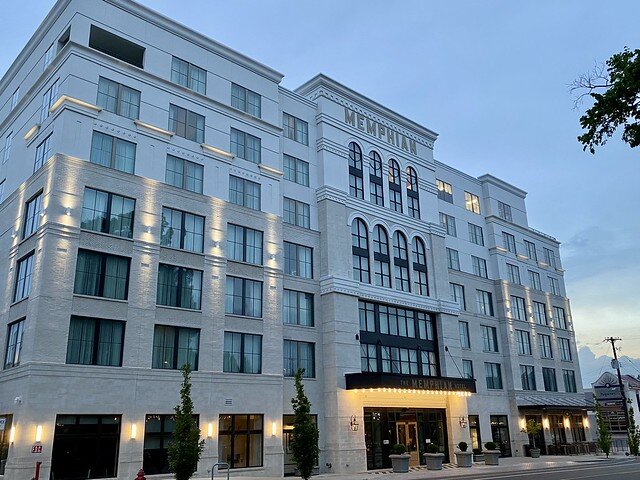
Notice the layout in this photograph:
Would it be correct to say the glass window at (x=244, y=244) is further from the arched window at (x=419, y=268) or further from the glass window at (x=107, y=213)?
the arched window at (x=419, y=268)

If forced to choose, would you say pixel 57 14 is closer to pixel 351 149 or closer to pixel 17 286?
pixel 17 286

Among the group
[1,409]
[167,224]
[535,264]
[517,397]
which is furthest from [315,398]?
[535,264]

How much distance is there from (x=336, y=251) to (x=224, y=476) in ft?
57.0

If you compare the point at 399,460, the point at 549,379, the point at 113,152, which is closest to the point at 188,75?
the point at 113,152

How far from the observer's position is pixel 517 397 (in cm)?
5603

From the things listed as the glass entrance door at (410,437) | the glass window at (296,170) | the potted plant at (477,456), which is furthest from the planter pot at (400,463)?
the glass window at (296,170)

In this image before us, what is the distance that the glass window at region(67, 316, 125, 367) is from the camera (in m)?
28.7

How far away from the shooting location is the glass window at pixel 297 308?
3938 centimetres

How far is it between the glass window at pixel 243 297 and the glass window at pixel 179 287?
220 cm

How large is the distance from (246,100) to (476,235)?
1204 inches

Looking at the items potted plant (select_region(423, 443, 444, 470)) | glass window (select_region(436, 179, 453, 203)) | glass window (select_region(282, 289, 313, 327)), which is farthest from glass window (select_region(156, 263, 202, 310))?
glass window (select_region(436, 179, 453, 203))

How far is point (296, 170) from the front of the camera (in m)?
43.1

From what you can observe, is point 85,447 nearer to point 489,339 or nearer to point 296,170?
point 296,170

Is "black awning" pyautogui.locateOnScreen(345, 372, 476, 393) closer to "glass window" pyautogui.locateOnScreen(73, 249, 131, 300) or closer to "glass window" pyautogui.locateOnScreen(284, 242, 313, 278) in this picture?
"glass window" pyautogui.locateOnScreen(284, 242, 313, 278)
